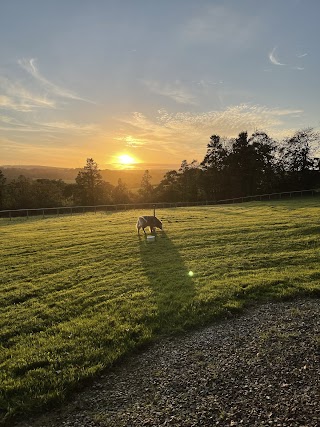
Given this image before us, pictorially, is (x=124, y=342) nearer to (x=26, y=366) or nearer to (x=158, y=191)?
(x=26, y=366)

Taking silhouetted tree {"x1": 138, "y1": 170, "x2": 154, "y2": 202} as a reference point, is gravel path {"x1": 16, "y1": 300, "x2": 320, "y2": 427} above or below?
below

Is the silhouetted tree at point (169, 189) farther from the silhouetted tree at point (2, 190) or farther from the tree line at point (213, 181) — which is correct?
the silhouetted tree at point (2, 190)

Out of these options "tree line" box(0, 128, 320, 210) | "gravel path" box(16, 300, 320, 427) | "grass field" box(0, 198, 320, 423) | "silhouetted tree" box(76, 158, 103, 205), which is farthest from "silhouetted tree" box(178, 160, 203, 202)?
"gravel path" box(16, 300, 320, 427)

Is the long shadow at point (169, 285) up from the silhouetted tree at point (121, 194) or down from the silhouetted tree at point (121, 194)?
down

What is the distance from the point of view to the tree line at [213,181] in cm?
7162

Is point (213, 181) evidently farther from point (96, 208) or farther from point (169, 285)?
point (169, 285)

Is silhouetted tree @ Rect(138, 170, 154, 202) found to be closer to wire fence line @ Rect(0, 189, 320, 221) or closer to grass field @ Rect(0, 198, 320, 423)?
wire fence line @ Rect(0, 189, 320, 221)

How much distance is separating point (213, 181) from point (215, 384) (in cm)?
7461

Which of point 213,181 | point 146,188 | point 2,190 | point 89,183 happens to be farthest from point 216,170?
point 2,190

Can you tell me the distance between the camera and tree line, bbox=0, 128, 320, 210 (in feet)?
235

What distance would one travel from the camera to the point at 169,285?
40.5 ft

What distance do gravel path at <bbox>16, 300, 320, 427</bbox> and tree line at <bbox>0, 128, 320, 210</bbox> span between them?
6825 cm

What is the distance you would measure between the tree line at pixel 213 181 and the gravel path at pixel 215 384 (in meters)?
68.3

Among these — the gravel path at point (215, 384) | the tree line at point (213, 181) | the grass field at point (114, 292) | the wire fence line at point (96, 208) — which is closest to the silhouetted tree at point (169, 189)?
the tree line at point (213, 181)
